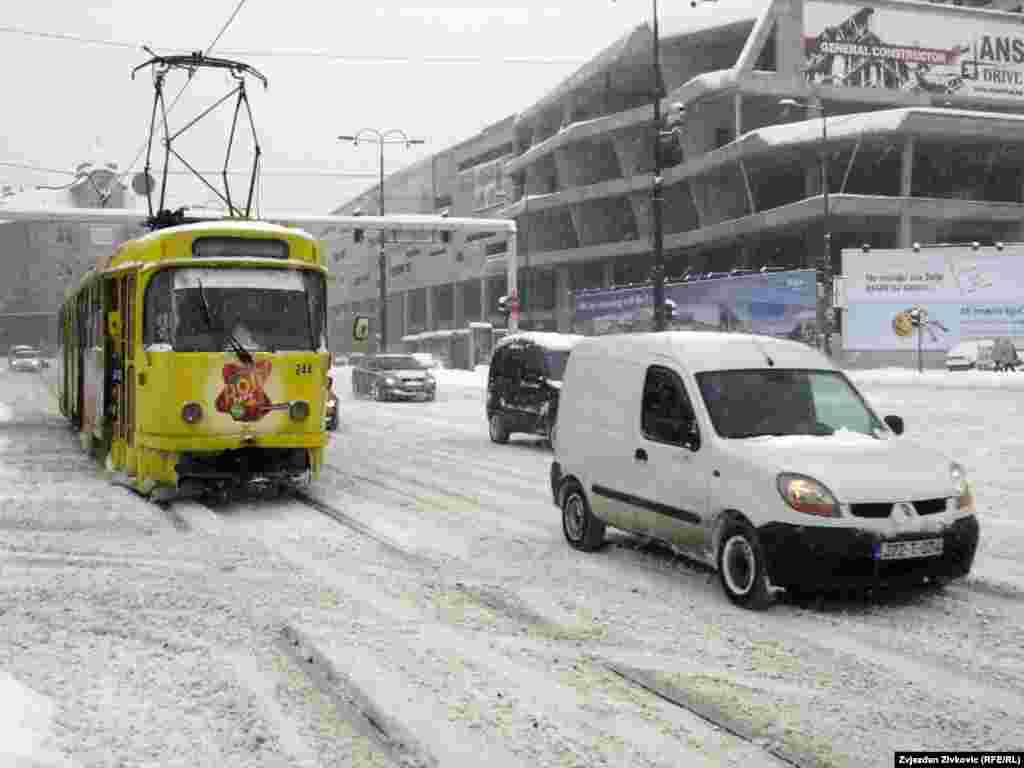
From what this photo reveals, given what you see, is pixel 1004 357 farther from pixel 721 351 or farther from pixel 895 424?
pixel 721 351

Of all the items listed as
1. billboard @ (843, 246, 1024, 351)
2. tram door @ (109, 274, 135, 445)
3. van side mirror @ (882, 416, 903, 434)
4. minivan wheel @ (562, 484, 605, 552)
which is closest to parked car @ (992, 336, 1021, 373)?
billboard @ (843, 246, 1024, 351)

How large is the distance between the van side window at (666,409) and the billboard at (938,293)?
4160 centimetres

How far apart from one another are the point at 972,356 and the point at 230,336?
39469mm

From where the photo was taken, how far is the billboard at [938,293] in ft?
152

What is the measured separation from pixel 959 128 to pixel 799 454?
167 feet

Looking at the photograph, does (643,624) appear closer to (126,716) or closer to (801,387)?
(801,387)

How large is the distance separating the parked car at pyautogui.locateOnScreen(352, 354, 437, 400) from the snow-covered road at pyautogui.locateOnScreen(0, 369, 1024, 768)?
2235 centimetres

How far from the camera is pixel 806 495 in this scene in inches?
250

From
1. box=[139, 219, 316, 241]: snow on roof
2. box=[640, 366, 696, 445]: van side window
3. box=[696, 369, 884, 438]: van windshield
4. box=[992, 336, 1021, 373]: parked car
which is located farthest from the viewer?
box=[992, 336, 1021, 373]: parked car

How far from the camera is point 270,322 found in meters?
11.0

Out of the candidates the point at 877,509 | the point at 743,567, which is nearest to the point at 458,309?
the point at 743,567

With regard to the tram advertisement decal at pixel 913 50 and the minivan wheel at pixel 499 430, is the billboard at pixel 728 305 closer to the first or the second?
the tram advertisement decal at pixel 913 50

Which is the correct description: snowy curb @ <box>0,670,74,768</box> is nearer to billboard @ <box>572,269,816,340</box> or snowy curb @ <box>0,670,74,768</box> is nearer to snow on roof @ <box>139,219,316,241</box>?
snow on roof @ <box>139,219,316,241</box>

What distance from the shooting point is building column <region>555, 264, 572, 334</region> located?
72.6 meters
